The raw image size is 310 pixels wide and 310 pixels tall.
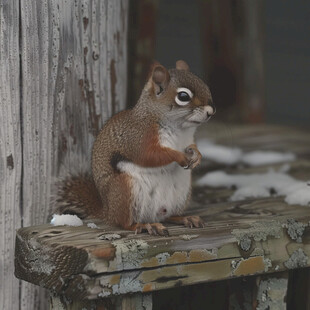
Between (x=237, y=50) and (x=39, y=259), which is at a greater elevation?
(x=237, y=50)

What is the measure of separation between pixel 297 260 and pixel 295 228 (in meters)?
0.12

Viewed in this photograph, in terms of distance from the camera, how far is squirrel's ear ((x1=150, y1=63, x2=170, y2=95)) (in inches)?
113

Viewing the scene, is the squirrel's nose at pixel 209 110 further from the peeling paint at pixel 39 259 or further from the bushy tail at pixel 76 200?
the peeling paint at pixel 39 259

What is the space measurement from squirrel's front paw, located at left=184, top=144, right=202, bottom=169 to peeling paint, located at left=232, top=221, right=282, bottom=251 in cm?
28

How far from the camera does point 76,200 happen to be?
308cm

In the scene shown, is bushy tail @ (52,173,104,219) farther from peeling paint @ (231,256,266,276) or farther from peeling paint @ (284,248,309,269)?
peeling paint @ (284,248,309,269)

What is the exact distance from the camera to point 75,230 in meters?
2.79

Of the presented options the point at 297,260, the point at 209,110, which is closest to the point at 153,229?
the point at 209,110

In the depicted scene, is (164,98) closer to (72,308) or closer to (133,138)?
(133,138)

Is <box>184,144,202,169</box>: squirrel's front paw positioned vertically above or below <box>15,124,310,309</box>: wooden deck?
above

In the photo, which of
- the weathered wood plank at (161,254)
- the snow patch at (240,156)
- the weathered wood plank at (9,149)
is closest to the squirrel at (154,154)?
the weathered wood plank at (161,254)

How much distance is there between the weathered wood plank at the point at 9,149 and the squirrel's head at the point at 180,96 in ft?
1.71

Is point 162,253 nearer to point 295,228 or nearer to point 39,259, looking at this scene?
point 39,259

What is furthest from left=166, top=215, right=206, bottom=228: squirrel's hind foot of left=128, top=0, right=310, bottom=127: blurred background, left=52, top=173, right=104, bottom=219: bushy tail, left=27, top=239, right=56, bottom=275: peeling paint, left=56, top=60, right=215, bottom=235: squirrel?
left=128, top=0, right=310, bottom=127: blurred background
